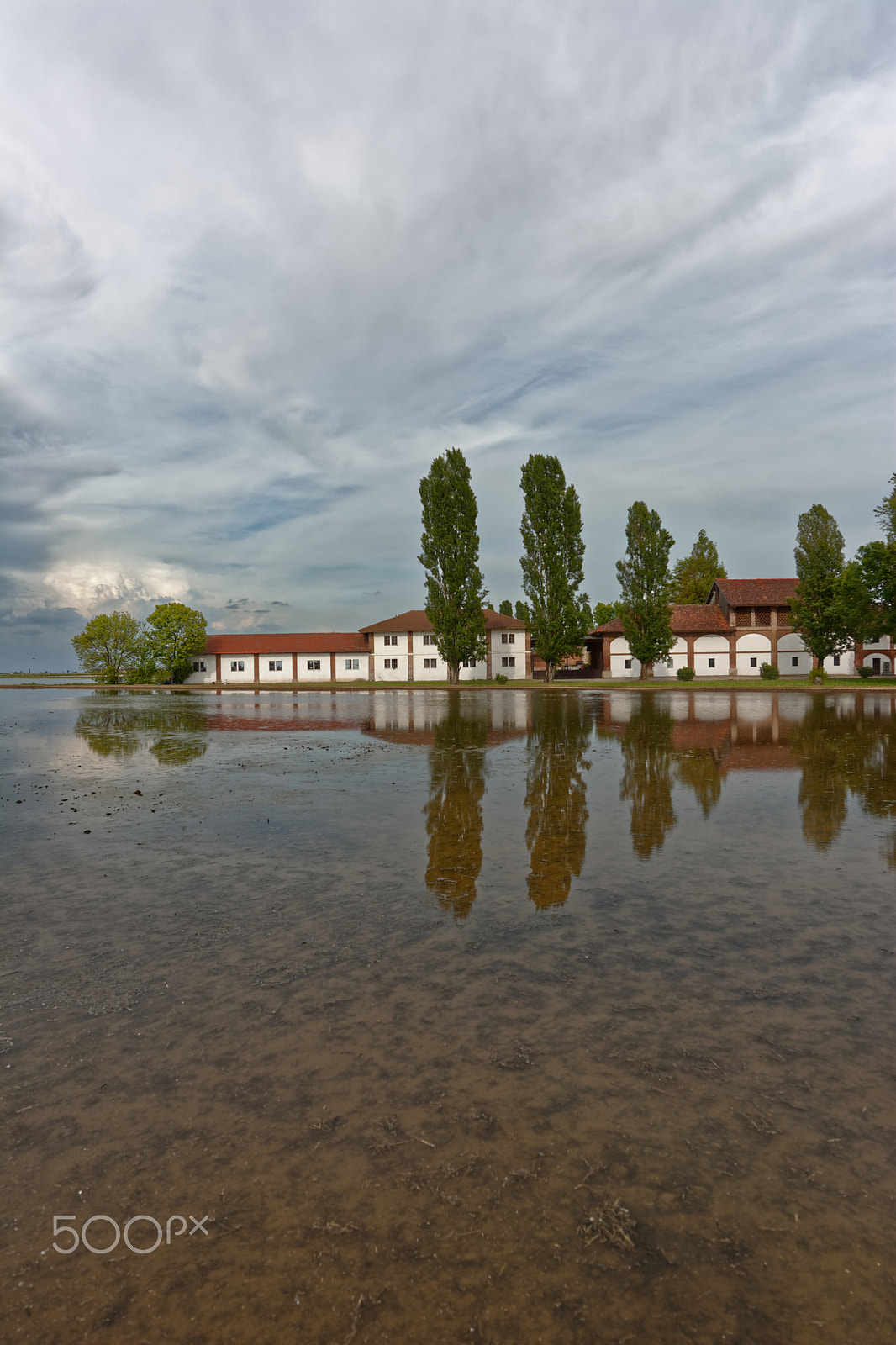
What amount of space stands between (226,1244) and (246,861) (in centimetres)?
493

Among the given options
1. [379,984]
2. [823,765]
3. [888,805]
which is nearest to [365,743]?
[823,765]

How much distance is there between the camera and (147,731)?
22.9 metres

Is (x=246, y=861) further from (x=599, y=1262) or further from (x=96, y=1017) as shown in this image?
(x=599, y=1262)

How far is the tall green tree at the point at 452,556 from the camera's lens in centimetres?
6016

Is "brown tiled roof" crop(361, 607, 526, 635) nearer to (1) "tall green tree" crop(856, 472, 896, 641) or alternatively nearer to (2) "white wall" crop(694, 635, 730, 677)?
(2) "white wall" crop(694, 635, 730, 677)

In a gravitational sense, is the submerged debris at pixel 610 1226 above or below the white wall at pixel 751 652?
below

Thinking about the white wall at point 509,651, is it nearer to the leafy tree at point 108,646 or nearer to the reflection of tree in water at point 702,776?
Answer: the leafy tree at point 108,646

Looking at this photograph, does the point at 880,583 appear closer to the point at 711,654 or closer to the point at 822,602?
the point at 822,602

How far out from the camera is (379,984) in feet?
14.6

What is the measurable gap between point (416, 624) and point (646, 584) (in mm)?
28064

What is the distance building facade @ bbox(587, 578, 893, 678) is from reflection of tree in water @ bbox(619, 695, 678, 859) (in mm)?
49402

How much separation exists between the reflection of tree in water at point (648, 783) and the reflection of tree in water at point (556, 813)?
67 cm

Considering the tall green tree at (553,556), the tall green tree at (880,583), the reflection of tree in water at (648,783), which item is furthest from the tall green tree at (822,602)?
the reflection of tree in water at (648,783)

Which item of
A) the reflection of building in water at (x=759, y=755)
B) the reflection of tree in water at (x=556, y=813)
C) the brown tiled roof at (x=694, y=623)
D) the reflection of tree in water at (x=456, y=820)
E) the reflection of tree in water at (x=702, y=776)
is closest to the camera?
the reflection of tree in water at (x=456, y=820)
